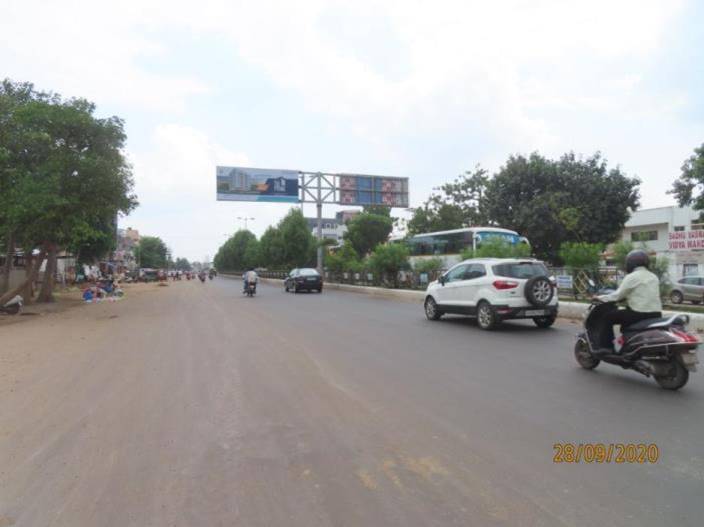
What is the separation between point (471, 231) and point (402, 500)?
88.3ft

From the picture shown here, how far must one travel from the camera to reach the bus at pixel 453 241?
28.9m

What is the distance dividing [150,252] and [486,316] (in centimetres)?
11532

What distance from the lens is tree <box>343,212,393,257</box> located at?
48500 mm

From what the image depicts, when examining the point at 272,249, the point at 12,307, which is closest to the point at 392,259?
the point at 12,307

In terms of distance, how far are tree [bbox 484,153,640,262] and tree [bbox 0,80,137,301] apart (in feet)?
84.9

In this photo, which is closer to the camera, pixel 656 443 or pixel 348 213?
pixel 656 443

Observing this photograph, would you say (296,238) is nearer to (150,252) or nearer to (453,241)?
(453,241)

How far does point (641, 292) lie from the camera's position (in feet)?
20.6

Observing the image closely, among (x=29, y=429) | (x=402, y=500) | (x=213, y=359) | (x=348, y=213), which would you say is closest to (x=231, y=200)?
(x=213, y=359)

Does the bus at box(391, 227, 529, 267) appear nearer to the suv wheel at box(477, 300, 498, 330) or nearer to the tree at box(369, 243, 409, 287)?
the tree at box(369, 243, 409, 287)

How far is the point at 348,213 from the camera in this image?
123 m

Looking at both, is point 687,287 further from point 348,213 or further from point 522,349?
point 348,213

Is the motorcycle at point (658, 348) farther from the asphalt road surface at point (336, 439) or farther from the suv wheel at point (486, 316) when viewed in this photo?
the suv wheel at point (486, 316)

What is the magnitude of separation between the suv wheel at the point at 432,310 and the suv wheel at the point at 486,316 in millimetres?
1944
